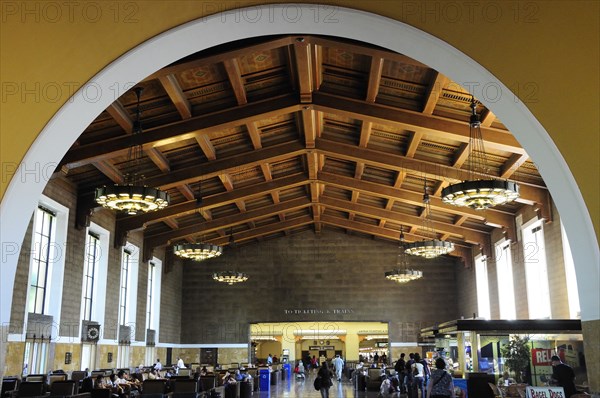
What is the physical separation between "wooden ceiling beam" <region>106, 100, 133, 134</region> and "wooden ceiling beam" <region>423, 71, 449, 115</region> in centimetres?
633

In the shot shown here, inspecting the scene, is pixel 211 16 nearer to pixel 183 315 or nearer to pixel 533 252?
pixel 533 252

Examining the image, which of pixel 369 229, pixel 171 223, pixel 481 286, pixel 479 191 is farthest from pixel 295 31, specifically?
pixel 481 286

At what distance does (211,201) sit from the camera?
19000 mm

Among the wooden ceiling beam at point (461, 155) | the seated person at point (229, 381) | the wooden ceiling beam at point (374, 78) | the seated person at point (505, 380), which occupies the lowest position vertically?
the seated person at point (229, 381)

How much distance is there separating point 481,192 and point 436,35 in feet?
22.6

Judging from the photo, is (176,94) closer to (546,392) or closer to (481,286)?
(546,392)

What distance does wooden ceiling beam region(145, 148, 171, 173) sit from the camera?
46.8 ft

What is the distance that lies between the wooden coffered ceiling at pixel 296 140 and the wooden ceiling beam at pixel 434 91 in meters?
0.03

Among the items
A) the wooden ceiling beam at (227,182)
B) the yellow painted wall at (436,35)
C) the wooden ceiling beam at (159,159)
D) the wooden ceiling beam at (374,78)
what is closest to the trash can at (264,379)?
the wooden ceiling beam at (227,182)

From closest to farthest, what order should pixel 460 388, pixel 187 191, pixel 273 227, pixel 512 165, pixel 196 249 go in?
pixel 460 388 < pixel 512 165 < pixel 196 249 < pixel 187 191 < pixel 273 227

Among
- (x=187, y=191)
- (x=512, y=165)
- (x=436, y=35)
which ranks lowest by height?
(x=436, y=35)

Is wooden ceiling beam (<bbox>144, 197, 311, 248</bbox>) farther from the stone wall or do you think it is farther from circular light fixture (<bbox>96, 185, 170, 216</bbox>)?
circular light fixture (<bbox>96, 185, 170, 216</bbox>)

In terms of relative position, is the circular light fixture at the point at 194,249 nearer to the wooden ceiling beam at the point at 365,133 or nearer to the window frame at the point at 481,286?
the wooden ceiling beam at the point at 365,133

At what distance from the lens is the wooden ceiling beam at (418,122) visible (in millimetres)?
12266
